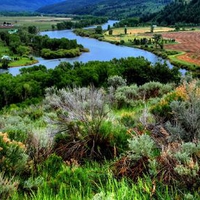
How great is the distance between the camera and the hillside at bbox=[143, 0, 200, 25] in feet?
524

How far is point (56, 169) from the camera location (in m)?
5.25

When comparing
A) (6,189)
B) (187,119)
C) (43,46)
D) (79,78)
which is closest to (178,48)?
(43,46)

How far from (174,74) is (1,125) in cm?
3953

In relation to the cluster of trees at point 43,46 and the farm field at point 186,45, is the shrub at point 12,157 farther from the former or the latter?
the cluster of trees at point 43,46

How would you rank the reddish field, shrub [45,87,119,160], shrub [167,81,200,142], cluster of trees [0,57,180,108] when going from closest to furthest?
shrub [167,81,200,142], shrub [45,87,119,160], cluster of trees [0,57,180,108], the reddish field

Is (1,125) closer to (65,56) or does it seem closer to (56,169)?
(56,169)

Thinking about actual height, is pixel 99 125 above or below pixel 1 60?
above

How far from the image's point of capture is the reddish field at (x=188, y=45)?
261ft

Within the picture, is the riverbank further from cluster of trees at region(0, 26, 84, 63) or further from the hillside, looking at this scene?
the hillside

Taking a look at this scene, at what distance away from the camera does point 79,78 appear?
4809cm

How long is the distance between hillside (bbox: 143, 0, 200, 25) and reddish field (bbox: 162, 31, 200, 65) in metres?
35.2

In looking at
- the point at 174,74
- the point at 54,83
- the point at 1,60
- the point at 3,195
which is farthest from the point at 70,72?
the point at 3,195

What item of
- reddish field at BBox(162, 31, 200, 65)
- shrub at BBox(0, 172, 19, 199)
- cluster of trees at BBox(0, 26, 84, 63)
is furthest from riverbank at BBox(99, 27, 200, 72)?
shrub at BBox(0, 172, 19, 199)

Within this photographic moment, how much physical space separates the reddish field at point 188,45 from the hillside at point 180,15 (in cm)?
3523
